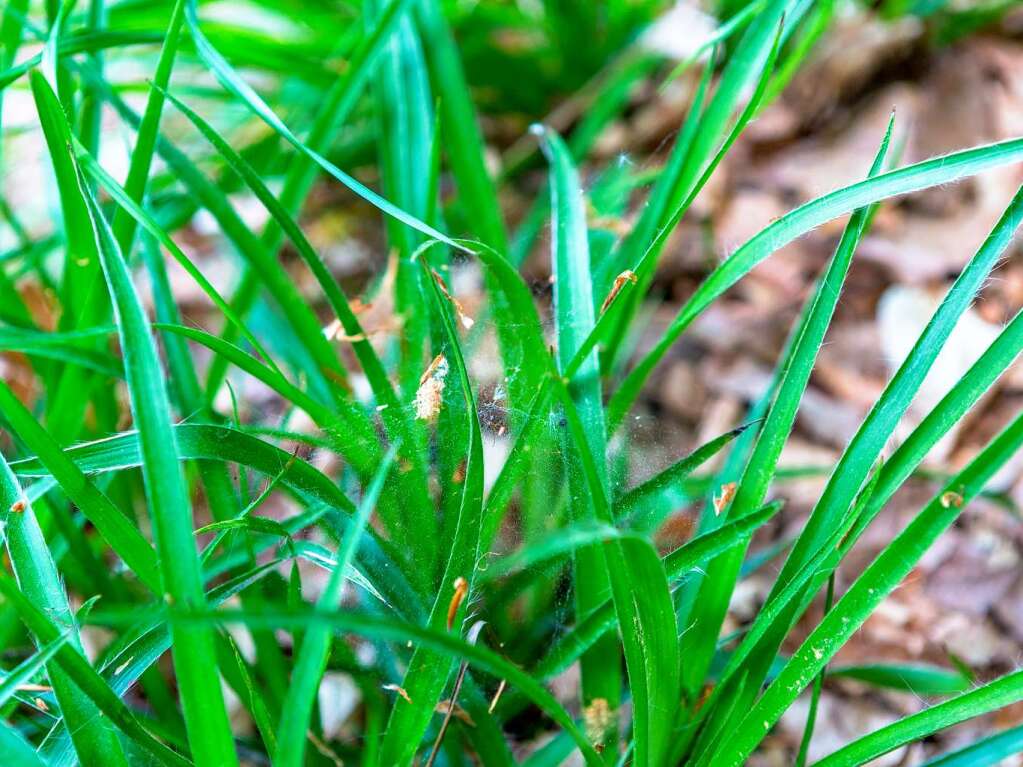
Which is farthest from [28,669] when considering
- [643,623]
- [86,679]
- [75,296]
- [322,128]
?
[322,128]

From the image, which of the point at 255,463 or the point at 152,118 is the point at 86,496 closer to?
the point at 255,463

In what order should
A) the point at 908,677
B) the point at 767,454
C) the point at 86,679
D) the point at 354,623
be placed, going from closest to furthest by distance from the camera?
1. the point at 354,623
2. the point at 86,679
3. the point at 767,454
4. the point at 908,677

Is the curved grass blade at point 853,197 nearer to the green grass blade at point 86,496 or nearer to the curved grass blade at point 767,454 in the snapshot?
the curved grass blade at point 767,454

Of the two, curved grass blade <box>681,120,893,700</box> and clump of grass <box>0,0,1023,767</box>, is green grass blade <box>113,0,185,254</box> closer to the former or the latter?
clump of grass <box>0,0,1023,767</box>

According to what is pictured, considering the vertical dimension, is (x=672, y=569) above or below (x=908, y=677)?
above

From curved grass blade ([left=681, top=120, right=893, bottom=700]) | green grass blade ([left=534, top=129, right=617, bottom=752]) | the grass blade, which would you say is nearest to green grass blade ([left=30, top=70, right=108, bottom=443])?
the grass blade

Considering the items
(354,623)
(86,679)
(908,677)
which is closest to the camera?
(354,623)

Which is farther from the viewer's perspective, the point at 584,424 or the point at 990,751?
the point at 584,424

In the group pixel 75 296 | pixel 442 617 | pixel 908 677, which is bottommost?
pixel 908 677

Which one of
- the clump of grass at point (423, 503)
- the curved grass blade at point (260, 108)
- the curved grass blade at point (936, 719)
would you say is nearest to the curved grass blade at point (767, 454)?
the clump of grass at point (423, 503)
